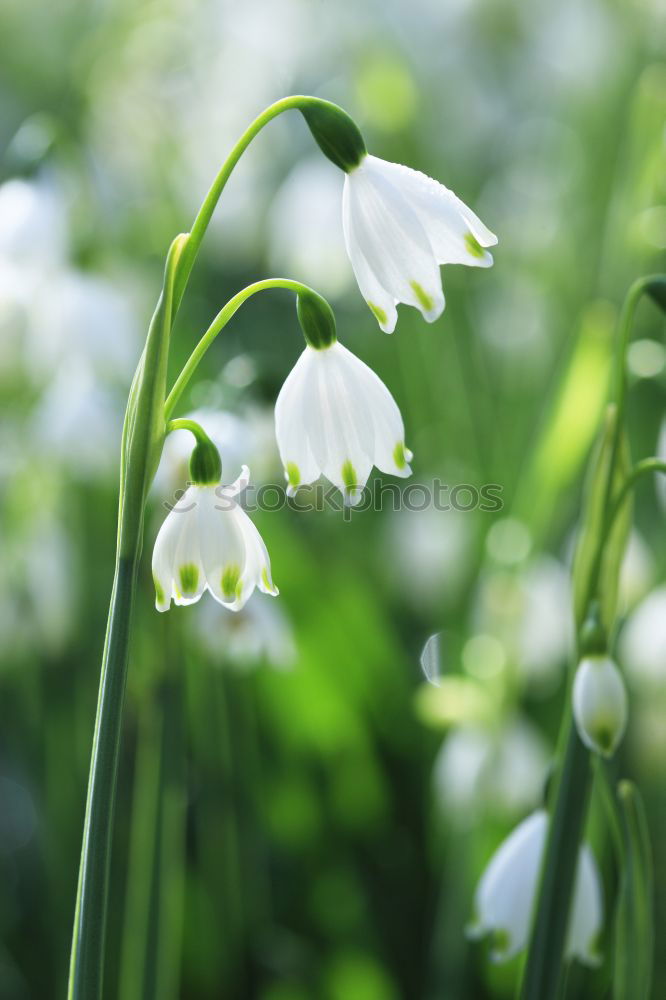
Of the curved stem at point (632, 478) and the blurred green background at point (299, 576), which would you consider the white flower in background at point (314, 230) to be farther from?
the curved stem at point (632, 478)

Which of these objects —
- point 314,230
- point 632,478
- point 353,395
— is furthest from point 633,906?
point 314,230

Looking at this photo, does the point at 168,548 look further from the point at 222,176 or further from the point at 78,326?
the point at 78,326

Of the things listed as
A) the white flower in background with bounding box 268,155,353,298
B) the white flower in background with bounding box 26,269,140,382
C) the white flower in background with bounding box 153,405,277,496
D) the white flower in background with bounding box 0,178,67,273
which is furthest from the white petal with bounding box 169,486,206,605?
the white flower in background with bounding box 268,155,353,298

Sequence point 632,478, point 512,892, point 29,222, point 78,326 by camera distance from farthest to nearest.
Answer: point 78,326 < point 29,222 < point 512,892 < point 632,478

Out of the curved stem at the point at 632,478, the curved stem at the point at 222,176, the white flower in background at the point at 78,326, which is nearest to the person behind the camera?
the curved stem at the point at 222,176

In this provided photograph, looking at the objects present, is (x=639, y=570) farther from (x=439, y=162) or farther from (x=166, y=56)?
(x=166, y=56)

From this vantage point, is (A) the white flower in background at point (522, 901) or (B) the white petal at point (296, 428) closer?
(B) the white petal at point (296, 428)

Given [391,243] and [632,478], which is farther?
[632,478]

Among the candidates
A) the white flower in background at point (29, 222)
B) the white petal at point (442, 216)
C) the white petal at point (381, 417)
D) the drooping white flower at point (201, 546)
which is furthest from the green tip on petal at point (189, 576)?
the white flower in background at point (29, 222)
